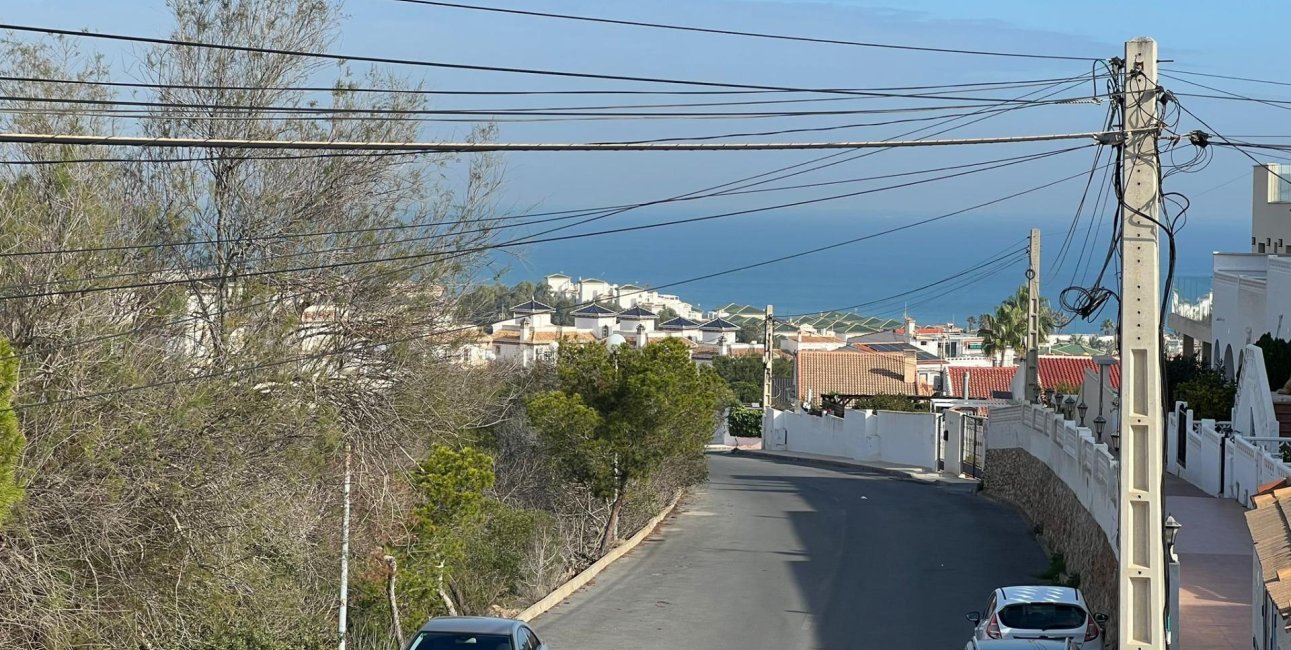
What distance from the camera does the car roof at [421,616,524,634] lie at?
1494 centimetres

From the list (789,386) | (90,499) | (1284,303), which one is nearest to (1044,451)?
(1284,303)

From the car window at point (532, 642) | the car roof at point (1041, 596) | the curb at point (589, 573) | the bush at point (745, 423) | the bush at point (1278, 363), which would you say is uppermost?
the bush at point (1278, 363)

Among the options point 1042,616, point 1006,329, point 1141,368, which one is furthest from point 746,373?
point 1141,368

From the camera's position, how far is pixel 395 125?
22.3m

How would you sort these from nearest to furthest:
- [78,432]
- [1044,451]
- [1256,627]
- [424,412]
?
[1256,627]
[78,432]
[424,412]
[1044,451]

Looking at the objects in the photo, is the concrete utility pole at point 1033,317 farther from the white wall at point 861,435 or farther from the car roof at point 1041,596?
the car roof at point 1041,596

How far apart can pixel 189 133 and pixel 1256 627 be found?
15352mm

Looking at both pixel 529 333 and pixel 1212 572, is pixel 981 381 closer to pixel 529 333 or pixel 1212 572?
pixel 529 333

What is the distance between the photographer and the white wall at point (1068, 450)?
1914cm

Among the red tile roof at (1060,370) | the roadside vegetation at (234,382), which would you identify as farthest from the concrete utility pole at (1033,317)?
the red tile roof at (1060,370)

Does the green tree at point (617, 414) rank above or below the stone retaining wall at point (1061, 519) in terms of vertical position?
above

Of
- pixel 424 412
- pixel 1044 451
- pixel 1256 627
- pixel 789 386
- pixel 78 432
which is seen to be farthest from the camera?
pixel 789 386

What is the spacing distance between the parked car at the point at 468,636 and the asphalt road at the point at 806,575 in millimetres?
5108

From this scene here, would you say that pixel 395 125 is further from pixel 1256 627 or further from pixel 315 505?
pixel 1256 627
